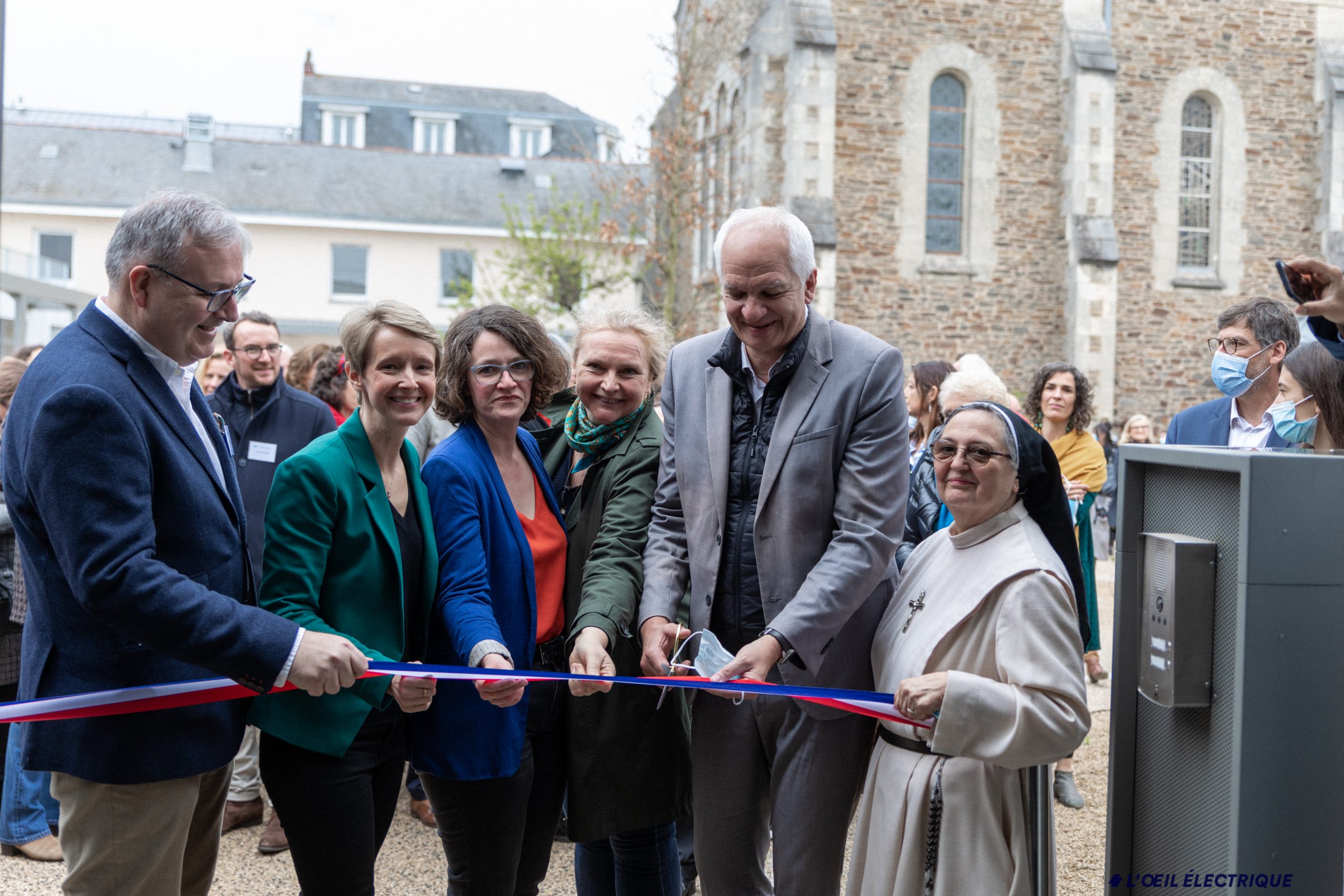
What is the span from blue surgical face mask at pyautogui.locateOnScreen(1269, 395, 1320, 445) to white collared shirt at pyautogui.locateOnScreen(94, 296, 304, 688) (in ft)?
10.7

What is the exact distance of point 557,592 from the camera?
9.77 ft

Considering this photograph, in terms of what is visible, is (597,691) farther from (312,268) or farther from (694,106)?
(312,268)

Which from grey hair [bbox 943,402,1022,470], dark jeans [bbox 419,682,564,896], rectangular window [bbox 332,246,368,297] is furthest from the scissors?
rectangular window [bbox 332,246,368,297]

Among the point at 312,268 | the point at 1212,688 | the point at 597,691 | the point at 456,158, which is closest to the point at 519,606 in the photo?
the point at 597,691

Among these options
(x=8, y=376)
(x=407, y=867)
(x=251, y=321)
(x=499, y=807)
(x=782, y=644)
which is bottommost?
(x=407, y=867)

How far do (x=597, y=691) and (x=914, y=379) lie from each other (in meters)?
3.59

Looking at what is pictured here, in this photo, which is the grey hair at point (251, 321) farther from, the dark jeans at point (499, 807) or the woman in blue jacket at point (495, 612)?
the dark jeans at point (499, 807)

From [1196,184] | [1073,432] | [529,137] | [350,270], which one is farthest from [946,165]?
[529,137]

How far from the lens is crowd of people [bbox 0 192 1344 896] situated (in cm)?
226

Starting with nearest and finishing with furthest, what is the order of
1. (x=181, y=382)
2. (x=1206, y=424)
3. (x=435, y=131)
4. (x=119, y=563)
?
A: 1. (x=119, y=563)
2. (x=181, y=382)
3. (x=1206, y=424)
4. (x=435, y=131)

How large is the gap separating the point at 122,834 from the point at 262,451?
3171 mm

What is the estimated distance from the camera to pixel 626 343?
3.05 m

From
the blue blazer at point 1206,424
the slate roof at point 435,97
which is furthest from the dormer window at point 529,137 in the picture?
the blue blazer at point 1206,424

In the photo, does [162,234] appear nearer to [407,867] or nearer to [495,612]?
[495,612]
